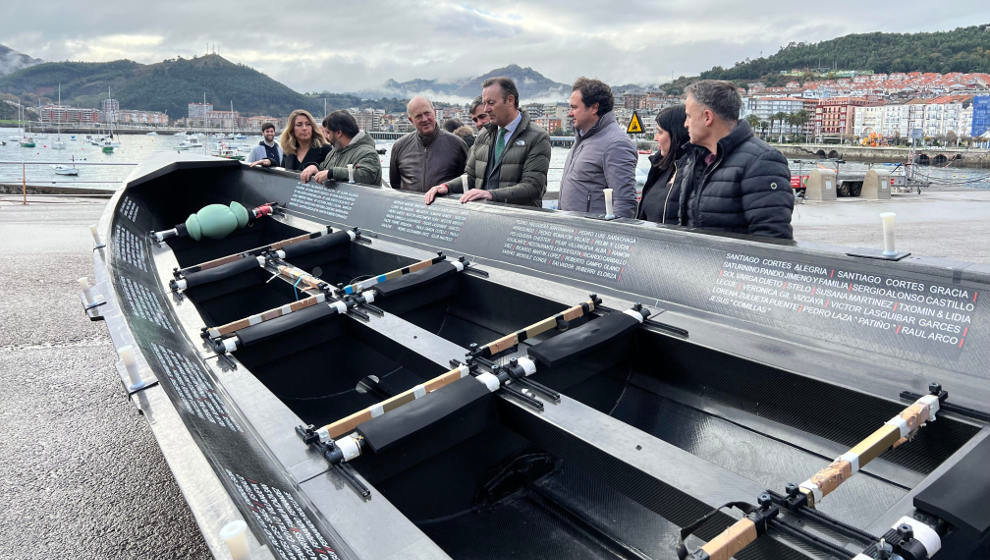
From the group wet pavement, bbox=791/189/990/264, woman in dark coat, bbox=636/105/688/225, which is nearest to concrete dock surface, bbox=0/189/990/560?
woman in dark coat, bbox=636/105/688/225

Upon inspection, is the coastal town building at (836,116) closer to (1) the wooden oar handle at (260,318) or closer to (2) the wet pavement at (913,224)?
(2) the wet pavement at (913,224)

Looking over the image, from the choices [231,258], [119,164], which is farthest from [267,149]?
[119,164]

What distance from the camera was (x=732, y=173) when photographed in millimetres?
3385

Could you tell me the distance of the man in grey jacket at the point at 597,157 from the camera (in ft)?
15.9

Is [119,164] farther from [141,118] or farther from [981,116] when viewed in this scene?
[141,118]

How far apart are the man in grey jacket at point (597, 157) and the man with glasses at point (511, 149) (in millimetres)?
256

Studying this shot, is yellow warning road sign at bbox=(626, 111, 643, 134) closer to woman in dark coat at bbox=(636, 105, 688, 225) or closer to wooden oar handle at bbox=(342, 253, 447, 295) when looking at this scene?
woman in dark coat at bbox=(636, 105, 688, 225)

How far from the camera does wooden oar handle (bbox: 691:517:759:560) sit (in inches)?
54.8

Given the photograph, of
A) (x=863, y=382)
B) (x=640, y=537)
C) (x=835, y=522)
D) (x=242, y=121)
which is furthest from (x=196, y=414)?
(x=242, y=121)

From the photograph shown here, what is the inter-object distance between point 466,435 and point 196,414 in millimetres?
1011

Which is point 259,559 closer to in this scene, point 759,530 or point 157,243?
point 759,530

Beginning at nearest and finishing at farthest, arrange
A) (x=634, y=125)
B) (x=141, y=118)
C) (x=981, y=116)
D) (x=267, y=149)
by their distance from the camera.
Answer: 1. (x=267, y=149)
2. (x=634, y=125)
3. (x=981, y=116)
4. (x=141, y=118)

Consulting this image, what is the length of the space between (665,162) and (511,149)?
1.37 meters

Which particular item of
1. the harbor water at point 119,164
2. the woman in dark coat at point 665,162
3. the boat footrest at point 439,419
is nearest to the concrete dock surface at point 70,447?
the boat footrest at point 439,419
